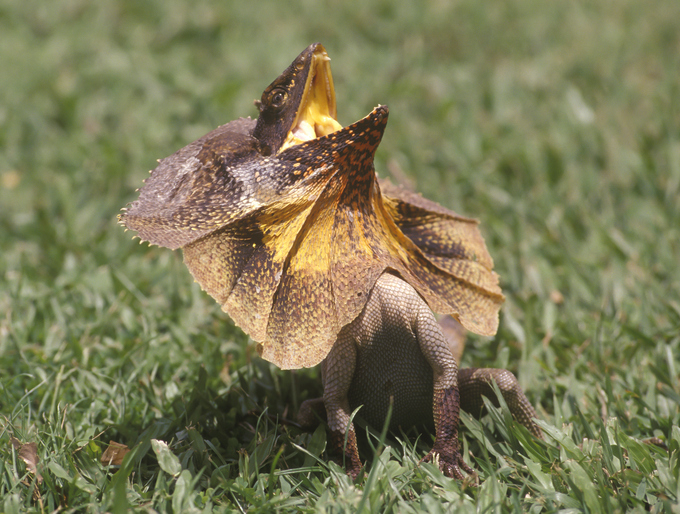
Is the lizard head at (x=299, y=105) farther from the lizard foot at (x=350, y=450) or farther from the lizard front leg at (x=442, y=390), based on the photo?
the lizard foot at (x=350, y=450)

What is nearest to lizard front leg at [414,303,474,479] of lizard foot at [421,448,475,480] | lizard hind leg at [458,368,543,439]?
lizard foot at [421,448,475,480]

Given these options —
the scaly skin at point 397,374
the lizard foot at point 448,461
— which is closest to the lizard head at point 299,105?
the scaly skin at point 397,374

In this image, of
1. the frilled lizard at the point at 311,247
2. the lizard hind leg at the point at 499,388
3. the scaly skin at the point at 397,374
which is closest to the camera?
the frilled lizard at the point at 311,247

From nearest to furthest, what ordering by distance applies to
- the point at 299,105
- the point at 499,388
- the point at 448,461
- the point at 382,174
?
the point at 299,105
the point at 448,461
the point at 499,388
the point at 382,174

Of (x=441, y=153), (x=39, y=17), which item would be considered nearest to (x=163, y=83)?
(x=39, y=17)

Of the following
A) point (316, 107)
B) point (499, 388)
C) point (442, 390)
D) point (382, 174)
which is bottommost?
point (499, 388)

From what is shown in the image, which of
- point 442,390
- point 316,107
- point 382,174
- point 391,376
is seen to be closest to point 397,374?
point 391,376

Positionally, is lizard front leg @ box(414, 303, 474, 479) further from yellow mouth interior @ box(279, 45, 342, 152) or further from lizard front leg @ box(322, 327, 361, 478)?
yellow mouth interior @ box(279, 45, 342, 152)

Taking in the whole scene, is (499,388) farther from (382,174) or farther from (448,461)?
(382,174)
